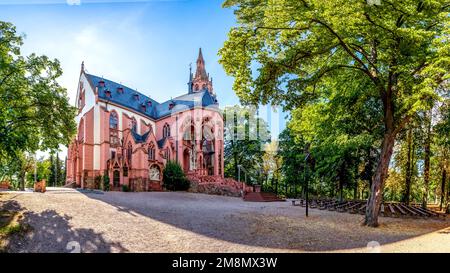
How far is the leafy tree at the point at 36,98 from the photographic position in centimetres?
1145

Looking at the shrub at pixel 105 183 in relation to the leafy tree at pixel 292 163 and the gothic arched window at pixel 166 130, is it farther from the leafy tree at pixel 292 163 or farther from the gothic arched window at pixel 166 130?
the leafy tree at pixel 292 163

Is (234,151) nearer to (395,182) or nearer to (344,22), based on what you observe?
(395,182)

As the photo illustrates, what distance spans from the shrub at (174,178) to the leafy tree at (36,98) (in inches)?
493

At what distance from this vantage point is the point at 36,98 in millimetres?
13102

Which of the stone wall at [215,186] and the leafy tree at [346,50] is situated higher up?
the leafy tree at [346,50]

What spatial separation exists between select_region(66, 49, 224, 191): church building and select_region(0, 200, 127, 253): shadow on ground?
1686 centimetres

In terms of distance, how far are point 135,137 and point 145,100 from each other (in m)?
7.96

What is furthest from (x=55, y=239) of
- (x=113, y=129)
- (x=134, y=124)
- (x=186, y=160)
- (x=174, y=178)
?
(x=186, y=160)

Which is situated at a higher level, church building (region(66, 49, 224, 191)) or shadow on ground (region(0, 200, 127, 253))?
church building (region(66, 49, 224, 191))

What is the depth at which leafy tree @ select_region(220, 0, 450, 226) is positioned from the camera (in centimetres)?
759

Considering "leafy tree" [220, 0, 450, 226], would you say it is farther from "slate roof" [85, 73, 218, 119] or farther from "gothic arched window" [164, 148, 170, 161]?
"gothic arched window" [164, 148, 170, 161]

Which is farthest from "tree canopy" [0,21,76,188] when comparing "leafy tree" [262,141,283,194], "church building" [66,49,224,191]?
"leafy tree" [262,141,283,194]

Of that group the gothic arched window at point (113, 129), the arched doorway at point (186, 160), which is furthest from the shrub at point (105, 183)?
the arched doorway at point (186, 160)
